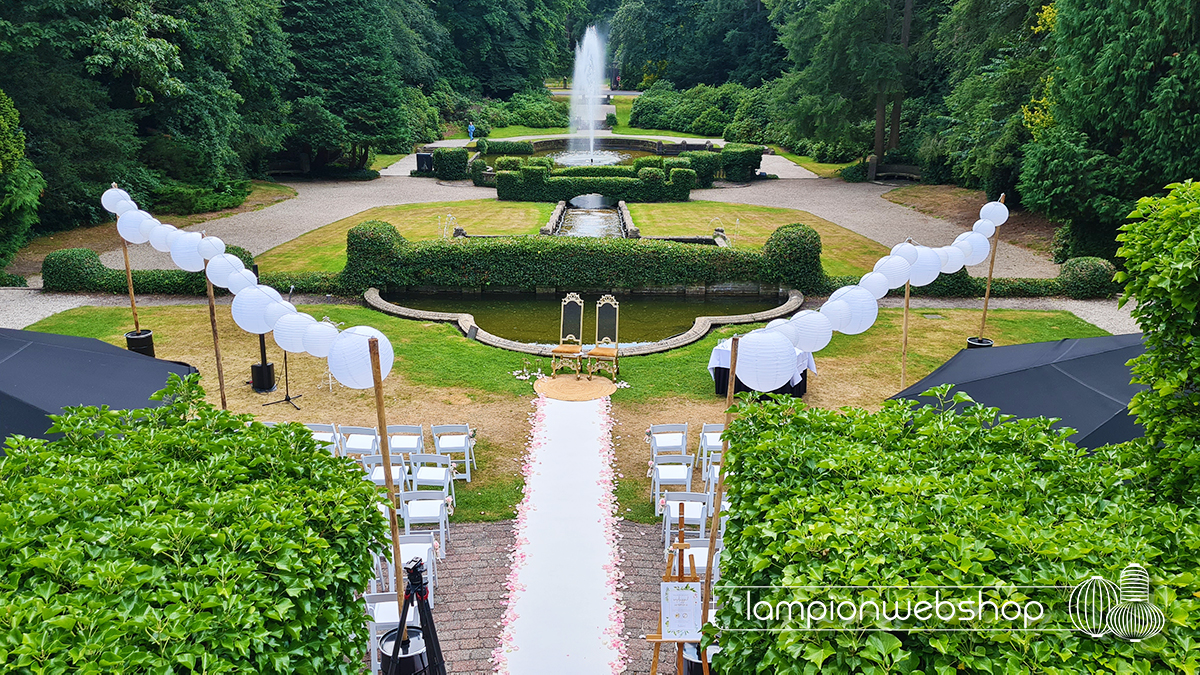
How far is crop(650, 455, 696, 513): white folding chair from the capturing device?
30.8 feet

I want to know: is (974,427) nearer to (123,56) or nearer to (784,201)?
(123,56)

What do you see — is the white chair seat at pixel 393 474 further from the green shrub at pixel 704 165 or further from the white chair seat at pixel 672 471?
the green shrub at pixel 704 165

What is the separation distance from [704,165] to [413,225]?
14.9 metres

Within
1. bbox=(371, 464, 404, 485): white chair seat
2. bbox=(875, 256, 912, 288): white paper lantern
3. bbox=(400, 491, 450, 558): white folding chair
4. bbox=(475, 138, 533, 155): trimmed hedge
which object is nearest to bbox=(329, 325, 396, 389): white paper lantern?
bbox=(400, 491, 450, 558): white folding chair

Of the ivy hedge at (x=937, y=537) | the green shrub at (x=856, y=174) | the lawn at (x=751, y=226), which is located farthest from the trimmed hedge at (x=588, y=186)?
the ivy hedge at (x=937, y=537)

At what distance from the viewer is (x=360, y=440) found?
10.1 metres

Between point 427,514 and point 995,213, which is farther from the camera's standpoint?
point 995,213

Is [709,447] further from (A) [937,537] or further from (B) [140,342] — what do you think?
(B) [140,342]

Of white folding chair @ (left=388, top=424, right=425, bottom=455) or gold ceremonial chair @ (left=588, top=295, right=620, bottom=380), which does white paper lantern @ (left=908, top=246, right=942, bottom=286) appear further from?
white folding chair @ (left=388, top=424, right=425, bottom=455)

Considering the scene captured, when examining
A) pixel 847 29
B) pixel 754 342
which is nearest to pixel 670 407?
pixel 754 342

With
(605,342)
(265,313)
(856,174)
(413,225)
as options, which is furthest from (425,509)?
(856,174)

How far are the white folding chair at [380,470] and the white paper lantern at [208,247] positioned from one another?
13.1 feet

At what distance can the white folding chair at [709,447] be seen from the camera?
32.1 ft

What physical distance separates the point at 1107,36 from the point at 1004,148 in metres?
6.19
